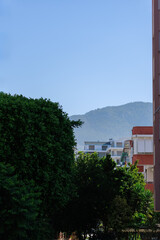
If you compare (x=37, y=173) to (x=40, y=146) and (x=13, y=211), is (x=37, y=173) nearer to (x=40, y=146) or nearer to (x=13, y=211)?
(x=40, y=146)

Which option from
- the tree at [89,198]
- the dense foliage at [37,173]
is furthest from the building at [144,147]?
the dense foliage at [37,173]

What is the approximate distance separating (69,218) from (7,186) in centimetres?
2042

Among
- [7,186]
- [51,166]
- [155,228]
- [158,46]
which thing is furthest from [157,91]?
[155,228]

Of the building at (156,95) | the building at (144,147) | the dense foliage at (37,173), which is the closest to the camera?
the dense foliage at (37,173)

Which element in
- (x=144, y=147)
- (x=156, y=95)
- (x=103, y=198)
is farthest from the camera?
(x=144, y=147)

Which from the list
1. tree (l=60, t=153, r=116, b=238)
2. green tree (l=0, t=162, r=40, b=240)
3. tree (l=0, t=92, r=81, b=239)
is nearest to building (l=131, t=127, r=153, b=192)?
tree (l=60, t=153, r=116, b=238)

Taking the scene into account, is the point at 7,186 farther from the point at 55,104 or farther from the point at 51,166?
the point at 55,104

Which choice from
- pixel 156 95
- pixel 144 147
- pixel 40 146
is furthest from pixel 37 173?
pixel 144 147

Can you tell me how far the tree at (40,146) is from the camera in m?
25.2

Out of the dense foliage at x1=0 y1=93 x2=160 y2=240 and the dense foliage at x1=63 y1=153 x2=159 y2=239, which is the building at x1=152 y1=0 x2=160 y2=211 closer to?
the dense foliage at x1=63 y1=153 x2=159 y2=239

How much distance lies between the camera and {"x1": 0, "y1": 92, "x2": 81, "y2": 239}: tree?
991 inches

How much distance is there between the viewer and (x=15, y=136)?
25.4 meters

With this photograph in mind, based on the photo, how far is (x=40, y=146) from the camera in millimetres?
26266

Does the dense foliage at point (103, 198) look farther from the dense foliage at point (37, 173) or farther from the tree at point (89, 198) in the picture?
the dense foliage at point (37, 173)
